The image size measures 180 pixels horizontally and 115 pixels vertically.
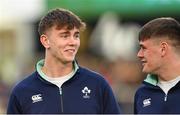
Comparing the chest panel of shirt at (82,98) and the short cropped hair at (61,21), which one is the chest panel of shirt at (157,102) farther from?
the short cropped hair at (61,21)

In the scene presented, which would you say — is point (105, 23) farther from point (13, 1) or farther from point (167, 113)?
point (167, 113)

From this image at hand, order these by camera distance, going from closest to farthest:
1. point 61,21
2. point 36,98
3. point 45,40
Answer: point 36,98 → point 61,21 → point 45,40

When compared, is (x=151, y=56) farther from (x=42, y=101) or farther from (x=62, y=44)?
(x=42, y=101)

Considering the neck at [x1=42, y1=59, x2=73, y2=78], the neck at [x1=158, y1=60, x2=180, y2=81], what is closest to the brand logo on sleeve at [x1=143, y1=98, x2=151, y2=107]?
the neck at [x1=158, y1=60, x2=180, y2=81]

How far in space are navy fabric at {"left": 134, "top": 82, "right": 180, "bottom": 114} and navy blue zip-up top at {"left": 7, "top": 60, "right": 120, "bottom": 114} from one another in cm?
30

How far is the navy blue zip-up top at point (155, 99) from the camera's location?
10.2 m

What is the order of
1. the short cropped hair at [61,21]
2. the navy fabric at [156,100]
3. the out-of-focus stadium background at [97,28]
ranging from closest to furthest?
the navy fabric at [156,100]
the short cropped hair at [61,21]
the out-of-focus stadium background at [97,28]

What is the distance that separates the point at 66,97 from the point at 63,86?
0.13 metres

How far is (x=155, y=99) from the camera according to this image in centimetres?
1036

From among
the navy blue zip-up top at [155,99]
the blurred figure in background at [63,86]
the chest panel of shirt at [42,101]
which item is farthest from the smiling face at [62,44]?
the navy blue zip-up top at [155,99]

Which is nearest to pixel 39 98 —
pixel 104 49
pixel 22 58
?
pixel 104 49

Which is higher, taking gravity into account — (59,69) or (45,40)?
(45,40)

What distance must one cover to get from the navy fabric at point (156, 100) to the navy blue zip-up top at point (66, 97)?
30 cm

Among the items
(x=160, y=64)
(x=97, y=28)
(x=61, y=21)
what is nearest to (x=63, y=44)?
(x=61, y=21)
